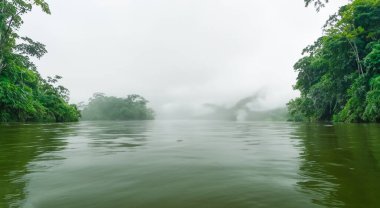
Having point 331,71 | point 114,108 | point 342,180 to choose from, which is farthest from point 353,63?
point 114,108

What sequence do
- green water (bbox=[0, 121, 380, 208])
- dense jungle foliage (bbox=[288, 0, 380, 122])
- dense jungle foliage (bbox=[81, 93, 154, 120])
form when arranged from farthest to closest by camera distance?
dense jungle foliage (bbox=[81, 93, 154, 120])
dense jungle foliage (bbox=[288, 0, 380, 122])
green water (bbox=[0, 121, 380, 208])

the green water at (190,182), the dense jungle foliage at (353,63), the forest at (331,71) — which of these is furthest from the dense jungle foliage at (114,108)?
the green water at (190,182)

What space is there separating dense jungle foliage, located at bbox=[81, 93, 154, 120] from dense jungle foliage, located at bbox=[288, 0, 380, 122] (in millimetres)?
79387

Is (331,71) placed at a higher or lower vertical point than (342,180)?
higher

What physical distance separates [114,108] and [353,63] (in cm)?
8960

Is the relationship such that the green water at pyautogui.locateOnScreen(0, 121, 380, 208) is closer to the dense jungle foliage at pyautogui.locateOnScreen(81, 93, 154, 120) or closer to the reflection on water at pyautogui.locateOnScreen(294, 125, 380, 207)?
the reflection on water at pyautogui.locateOnScreen(294, 125, 380, 207)

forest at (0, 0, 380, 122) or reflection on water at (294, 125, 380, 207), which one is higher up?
forest at (0, 0, 380, 122)

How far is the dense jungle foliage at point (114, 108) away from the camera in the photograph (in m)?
101

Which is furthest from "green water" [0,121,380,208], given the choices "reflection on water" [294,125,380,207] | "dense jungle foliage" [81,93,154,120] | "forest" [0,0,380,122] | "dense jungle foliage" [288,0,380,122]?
"dense jungle foliage" [81,93,154,120]

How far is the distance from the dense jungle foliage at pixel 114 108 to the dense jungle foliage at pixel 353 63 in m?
79.4

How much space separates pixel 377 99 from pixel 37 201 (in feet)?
69.8

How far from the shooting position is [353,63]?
26.4m

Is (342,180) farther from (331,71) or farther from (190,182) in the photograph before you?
(331,71)

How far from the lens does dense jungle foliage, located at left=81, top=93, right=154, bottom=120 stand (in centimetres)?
10088
